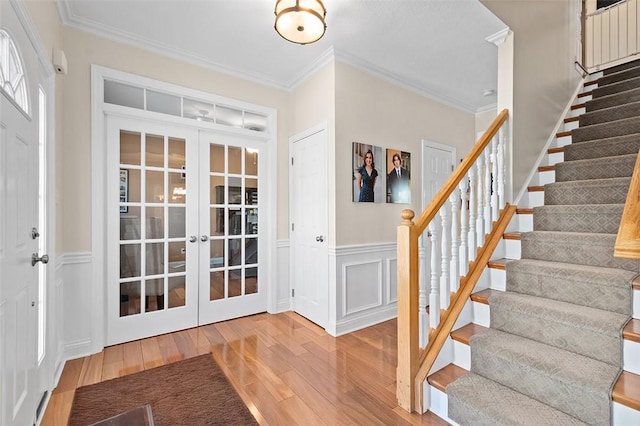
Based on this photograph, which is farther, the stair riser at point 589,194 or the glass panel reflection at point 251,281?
the glass panel reflection at point 251,281

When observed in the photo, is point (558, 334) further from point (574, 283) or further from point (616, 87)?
point (616, 87)

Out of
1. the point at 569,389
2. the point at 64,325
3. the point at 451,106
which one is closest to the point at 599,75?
the point at 451,106

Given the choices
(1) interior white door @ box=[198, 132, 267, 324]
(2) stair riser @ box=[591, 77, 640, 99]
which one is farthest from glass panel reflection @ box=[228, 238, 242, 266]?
(2) stair riser @ box=[591, 77, 640, 99]

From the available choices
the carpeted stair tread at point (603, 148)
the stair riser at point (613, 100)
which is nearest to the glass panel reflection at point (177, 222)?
the carpeted stair tread at point (603, 148)

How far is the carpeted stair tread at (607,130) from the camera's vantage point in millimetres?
2539

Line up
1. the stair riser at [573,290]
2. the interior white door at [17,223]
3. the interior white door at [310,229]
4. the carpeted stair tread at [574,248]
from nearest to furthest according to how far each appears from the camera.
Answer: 1. the interior white door at [17,223]
2. the stair riser at [573,290]
3. the carpeted stair tread at [574,248]
4. the interior white door at [310,229]

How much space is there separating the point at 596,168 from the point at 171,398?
356 centimetres

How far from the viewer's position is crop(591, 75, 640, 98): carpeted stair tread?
3.00 m

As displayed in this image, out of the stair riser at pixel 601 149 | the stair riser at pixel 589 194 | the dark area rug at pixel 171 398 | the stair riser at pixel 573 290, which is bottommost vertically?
the dark area rug at pixel 171 398

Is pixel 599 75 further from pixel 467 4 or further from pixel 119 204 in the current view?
pixel 119 204

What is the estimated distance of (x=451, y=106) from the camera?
4.14 metres

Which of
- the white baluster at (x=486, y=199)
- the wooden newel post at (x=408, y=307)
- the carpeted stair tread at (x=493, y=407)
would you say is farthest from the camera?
the white baluster at (x=486, y=199)

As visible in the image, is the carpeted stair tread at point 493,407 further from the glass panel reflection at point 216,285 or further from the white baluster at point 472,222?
the glass panel reflection at point 216,285

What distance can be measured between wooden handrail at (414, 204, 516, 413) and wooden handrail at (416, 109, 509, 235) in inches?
23.2
